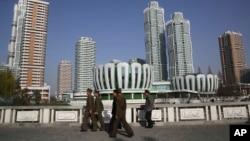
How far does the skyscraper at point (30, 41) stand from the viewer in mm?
106812

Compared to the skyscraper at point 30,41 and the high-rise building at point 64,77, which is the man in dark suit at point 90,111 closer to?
the skyscraper at point 30,41

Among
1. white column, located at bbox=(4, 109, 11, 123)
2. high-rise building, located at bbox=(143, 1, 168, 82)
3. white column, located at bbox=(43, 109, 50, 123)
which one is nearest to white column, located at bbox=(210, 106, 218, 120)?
white column, located at bbox=(43, 109, 50, 123)

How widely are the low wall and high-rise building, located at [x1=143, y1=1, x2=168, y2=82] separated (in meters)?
130

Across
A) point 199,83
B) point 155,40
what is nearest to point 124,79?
point 199,83

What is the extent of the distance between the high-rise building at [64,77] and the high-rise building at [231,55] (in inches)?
4345

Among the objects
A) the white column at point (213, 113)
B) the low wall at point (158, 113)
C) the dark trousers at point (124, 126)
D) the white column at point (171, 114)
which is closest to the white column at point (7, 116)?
the low wall at point (158, 113)

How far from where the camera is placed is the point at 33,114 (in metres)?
10.8

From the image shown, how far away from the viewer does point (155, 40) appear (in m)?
A: 144

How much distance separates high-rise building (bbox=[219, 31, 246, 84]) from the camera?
11862 centimetres

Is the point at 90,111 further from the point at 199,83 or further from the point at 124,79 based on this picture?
the point at 199,83

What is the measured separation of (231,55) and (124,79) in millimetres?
73915

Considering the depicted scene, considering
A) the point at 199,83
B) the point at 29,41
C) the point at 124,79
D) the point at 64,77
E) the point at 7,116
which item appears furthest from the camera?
the point at 64,77

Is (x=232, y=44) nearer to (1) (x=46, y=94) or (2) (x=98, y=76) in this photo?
(2) (x=98, y=76)

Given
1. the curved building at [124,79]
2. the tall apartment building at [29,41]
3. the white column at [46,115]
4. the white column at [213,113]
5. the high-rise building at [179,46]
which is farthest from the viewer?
the high-rise building at [179,46]
